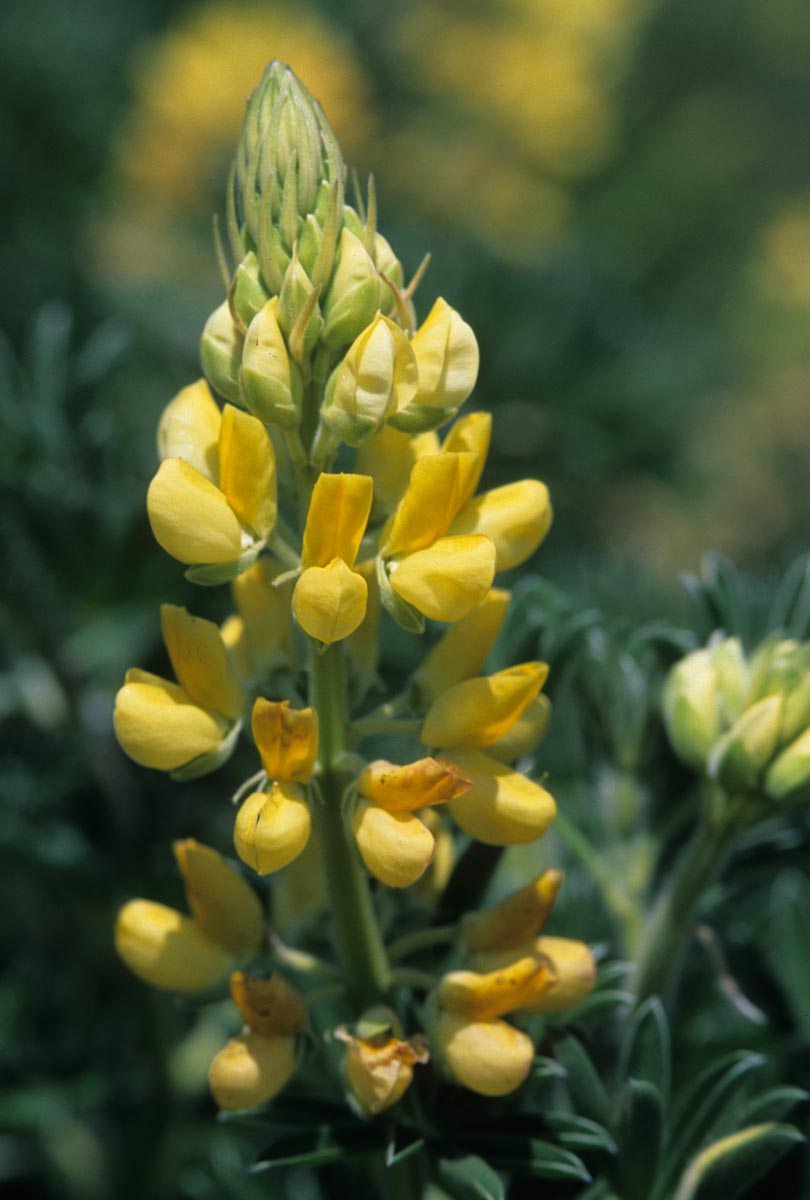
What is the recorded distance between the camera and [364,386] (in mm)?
707

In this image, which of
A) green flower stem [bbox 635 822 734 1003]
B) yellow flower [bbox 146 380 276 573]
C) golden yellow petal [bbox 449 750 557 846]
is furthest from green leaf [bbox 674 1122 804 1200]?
yellow flower [bbox 146 380 276 573]

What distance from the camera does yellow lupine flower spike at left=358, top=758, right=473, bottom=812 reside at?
719 mm

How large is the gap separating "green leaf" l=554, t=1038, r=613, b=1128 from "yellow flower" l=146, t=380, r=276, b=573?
38 cm

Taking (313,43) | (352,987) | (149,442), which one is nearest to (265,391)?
(352,987)

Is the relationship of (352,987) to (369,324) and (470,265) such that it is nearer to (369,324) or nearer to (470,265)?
(369,324)

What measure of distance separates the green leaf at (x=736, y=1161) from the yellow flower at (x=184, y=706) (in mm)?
412

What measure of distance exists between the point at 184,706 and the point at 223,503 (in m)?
0.12

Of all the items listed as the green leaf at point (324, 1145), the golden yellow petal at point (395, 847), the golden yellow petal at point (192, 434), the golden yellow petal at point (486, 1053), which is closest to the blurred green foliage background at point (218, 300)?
the green leaf at point (324, 1145)

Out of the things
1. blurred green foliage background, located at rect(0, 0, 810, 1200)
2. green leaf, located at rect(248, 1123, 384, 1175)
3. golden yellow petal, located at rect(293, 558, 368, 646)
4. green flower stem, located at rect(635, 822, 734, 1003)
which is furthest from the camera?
blurred green foliage background, located at rect(0, 0, 810, 1200)

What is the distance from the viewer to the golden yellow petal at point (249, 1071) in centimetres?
77

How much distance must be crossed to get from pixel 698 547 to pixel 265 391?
1547 millimetres

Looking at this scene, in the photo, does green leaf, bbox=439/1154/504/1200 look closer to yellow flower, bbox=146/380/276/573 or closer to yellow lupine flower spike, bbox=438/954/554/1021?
yellow lupine flower spike, bbox=438/954/554/1021

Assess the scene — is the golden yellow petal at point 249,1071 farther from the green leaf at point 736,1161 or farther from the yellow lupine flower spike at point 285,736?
the green leaf at point 736,1161

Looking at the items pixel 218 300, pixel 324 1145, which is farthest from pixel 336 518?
pixel 218 300
